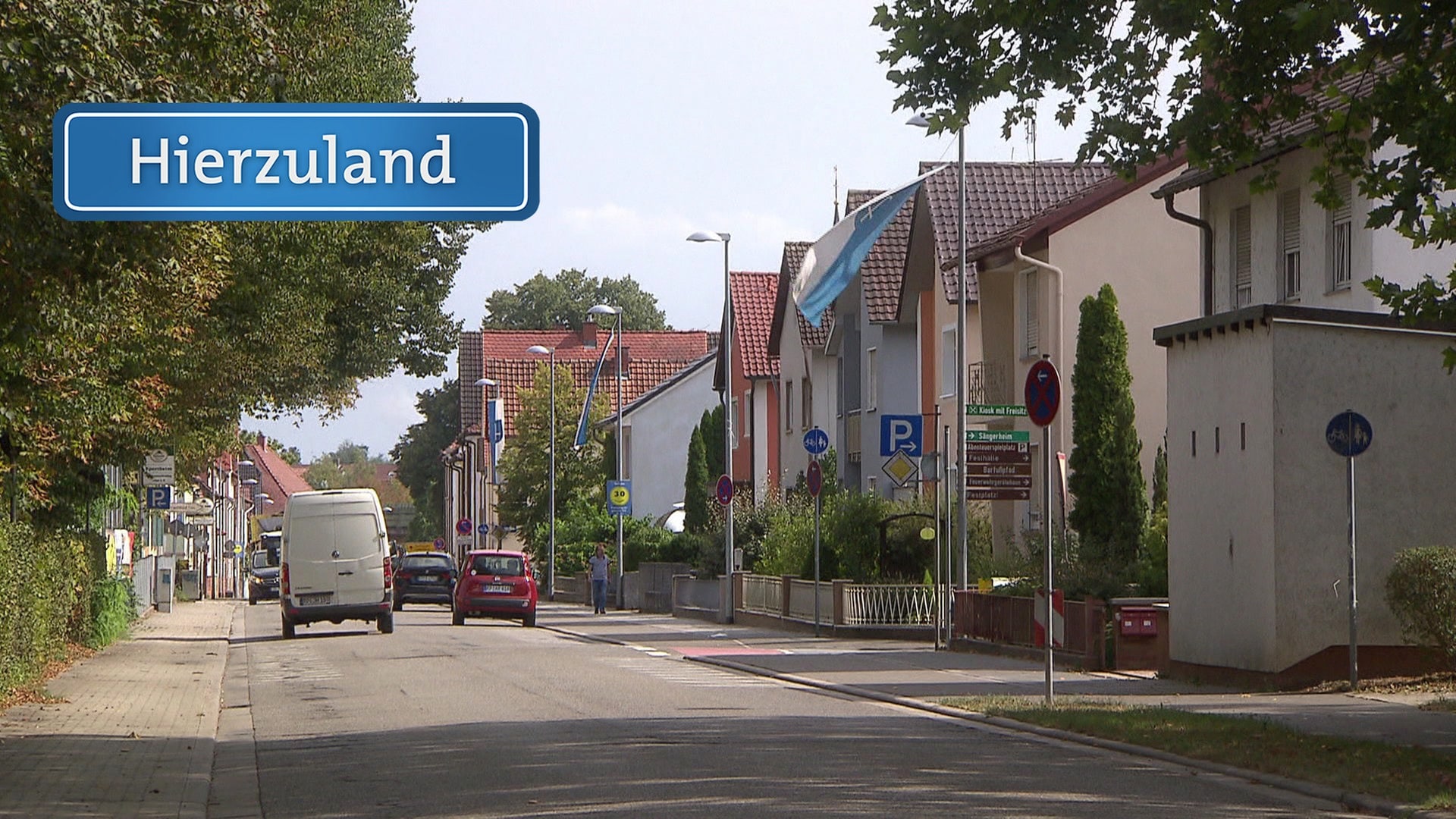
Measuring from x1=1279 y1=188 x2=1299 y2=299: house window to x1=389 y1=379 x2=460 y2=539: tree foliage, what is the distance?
9051 cm

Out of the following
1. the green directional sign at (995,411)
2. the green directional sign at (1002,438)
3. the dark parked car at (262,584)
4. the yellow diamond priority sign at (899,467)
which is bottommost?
the dark parked car at (262,584)

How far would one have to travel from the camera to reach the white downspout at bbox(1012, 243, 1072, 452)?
36.5 meters

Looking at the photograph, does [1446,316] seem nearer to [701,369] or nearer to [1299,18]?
[1299,18]

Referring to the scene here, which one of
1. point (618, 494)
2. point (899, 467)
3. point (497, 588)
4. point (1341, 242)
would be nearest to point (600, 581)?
point (618, 494)

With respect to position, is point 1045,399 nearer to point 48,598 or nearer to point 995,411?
point 995,411

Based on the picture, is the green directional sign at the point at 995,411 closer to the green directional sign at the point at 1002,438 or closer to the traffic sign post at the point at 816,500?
the green directional sign at the point at 1002,438

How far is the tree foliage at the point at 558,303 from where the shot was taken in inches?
4592

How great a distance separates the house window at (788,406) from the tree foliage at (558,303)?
55877mm

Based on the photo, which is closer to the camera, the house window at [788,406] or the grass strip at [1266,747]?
the grass strip at [1266,747]

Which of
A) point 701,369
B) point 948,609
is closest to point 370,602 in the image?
point 948,609

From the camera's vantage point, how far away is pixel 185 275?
17.3m

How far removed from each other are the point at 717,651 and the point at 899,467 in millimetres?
4105

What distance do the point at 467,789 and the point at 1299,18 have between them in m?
7.05

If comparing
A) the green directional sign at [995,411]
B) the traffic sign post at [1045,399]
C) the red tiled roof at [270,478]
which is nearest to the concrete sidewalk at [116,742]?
the traffic sign post at [1045,399]
